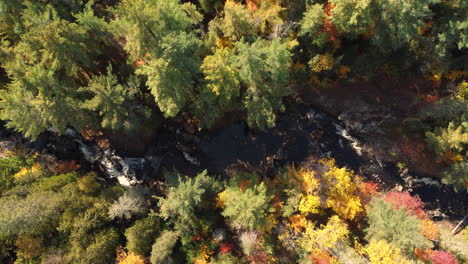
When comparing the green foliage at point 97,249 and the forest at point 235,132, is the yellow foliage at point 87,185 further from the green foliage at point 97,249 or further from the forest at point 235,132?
the green foliage at point 97,249

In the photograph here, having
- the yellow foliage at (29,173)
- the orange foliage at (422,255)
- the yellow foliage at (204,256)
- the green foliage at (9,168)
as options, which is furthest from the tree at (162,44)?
the orange foliage at (422,255)

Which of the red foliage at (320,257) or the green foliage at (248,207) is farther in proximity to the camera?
the red foliage at (320,257)

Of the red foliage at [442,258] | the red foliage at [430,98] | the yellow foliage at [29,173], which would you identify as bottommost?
the red foliage at [442,258]

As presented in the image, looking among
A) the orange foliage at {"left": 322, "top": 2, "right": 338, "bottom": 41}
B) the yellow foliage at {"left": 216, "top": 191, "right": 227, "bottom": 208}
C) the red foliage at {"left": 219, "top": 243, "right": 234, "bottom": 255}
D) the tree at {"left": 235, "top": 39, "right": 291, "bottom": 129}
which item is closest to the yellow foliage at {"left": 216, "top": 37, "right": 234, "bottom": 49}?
the tree at {"left": 235, "top": 39, "right": 291, "bottom": 129}

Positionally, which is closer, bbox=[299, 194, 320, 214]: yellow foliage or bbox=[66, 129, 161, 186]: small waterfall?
bbox=[299, 194, 320, 214]: yellow foliage

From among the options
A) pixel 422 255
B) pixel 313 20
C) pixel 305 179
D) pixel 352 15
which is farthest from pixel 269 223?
pixel 352 15

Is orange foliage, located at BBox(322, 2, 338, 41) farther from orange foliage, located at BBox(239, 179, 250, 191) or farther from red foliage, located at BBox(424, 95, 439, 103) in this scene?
orange foliage, located at BBox(239, 179, 250, 191)

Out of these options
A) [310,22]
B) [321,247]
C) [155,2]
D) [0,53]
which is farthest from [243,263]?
[0,53]

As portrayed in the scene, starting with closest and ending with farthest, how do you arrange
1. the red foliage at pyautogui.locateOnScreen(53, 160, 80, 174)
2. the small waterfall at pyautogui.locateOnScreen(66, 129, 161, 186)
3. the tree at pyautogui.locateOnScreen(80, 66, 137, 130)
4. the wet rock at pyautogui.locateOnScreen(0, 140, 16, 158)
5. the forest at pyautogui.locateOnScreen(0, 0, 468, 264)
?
the forest at pyautogui.locateOnScreen(0, 0, 468, 264)
the tree at pyautogui.locateOnScreen(80, 66, 137, 130)
the red foliage at pyautogui.locateOnScreen(53, 160, 80, 174)
the wet rock at pyautogui.locateOnScreen(0, 140, 16, 158)
the small waterfall at pyautogui.locateOnScreen(66, 129, 161, 186)
